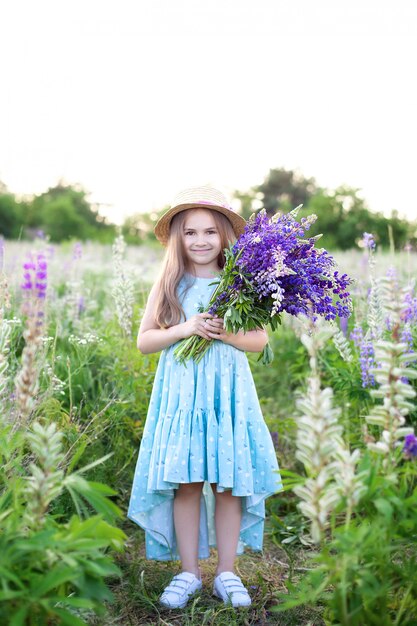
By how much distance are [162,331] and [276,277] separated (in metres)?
0.71

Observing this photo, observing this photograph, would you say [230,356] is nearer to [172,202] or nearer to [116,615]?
[172,202]

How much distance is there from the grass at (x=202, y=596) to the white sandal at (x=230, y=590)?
0.03 metres

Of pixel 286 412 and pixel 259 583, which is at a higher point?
pixel 286 412

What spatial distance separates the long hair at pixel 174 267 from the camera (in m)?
3.20

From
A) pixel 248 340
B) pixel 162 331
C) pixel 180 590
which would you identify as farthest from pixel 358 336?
pixel 180 590

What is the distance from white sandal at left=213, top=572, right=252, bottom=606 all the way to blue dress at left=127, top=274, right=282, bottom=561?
28cm

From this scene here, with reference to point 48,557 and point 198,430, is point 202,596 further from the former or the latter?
point 48,557

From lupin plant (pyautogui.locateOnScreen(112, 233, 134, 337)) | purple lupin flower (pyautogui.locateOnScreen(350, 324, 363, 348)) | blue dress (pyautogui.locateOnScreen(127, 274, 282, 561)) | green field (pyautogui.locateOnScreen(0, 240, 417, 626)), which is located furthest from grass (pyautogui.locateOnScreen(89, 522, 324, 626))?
lupin plant (pyautogui.locateOnScreen(112, 233, 134, 337))

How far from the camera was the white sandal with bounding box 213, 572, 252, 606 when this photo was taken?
2865 millimetres

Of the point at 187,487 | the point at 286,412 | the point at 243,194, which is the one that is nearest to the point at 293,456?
the point at 286,412

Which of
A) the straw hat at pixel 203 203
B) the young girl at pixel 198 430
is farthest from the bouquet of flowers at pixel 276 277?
the straw hat at pixel 203 203

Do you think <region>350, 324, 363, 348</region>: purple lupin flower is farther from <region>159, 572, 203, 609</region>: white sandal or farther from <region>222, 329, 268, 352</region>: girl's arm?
<region>159, 572, 203, 609</region>: white sandal

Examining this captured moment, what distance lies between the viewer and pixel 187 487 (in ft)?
9.93

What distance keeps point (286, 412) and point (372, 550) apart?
372cm
